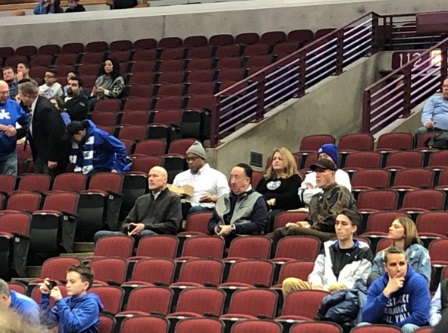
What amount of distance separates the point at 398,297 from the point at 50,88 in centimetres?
688

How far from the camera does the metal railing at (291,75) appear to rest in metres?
10.5

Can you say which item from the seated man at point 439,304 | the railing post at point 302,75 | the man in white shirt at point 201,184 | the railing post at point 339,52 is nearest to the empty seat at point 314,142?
the railing post at point 302,75

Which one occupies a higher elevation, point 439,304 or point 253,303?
point 439,304

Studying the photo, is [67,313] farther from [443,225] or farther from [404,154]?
[404,154]

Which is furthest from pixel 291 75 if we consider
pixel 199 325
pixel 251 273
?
pixel 199 325

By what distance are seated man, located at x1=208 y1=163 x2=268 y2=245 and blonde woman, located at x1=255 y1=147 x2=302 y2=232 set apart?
1.12ft

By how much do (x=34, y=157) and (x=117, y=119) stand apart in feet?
4.85

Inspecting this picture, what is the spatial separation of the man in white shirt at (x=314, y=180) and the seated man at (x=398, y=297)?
6.90ft

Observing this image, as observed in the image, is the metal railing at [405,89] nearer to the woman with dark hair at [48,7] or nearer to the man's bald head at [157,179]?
the man's bald head at [157,179]

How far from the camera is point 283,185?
780 centimetres

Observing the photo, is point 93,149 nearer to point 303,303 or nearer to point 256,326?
point 303,303

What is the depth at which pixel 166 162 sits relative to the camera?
30.3 ft

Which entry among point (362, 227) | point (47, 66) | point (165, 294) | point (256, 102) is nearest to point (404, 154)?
point (362, 227)

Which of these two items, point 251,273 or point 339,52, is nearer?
point 251,273
